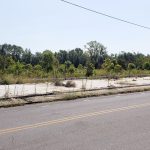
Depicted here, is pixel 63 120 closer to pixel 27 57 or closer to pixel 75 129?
pixel 75 129

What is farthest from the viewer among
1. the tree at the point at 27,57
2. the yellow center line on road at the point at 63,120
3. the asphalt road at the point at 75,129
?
the tree at the point at 27,57

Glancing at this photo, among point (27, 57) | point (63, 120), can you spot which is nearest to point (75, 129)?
point (63, 120)

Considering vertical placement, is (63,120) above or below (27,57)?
below

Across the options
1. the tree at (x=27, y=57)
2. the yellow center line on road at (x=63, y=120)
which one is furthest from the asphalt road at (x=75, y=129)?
the tree at (x=27, y=57)

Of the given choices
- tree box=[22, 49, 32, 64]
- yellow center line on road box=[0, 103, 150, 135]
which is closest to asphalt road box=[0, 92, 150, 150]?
yellow center line on road box=[0, 103, 150, 135]

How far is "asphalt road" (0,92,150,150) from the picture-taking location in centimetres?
833

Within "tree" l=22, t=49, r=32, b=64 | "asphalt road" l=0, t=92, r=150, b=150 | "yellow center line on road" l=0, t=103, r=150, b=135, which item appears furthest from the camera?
"tree" l=22, t=49, r=32, b=64

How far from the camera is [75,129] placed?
10281 mm

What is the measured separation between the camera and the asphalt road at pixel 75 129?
27.3 ft

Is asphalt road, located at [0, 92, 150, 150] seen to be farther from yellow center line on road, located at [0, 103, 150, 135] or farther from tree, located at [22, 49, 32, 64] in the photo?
tree, located at [22, 49, 32, 64]

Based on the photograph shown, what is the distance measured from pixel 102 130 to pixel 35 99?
28.5 feet

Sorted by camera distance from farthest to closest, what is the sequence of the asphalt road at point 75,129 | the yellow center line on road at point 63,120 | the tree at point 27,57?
1. the tree at point 27,57
2. the yellow center line on road at point 63,120
3. the asphalt road at point 75,129

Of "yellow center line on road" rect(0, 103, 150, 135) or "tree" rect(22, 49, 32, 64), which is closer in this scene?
"yellow center line on road" rect(0, 103, 150, 135)

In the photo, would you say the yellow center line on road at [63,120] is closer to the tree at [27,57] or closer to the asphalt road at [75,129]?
the asphalt road at [75,129]
